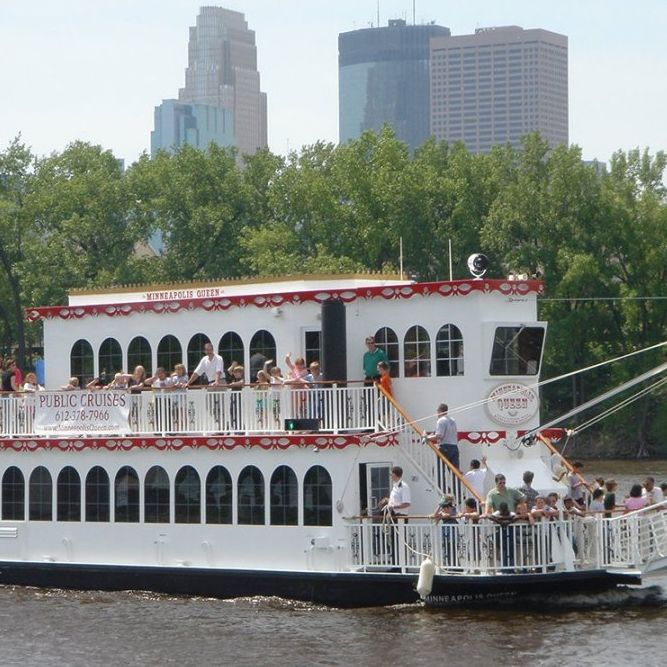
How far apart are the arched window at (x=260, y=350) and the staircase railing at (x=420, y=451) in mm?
2446

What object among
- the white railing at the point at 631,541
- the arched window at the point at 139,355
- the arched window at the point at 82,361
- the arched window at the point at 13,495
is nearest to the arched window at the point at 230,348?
the arched window at the point at 139,355

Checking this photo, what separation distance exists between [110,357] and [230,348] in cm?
257

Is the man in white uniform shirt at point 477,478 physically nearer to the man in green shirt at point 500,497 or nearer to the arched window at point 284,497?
the man in green shirt at point 500,497

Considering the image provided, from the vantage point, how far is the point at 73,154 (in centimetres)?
8062

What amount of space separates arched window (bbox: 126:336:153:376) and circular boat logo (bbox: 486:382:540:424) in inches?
250

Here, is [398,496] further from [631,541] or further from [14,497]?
[14,497]

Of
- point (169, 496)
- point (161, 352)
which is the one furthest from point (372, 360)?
point (161, 352)

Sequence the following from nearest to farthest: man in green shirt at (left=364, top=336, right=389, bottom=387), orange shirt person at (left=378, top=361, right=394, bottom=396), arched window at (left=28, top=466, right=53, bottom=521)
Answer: orange shirt person at (left=378, top=361, right=394, bottom=396) → man in green shirt at (left=364, top=336, right=389, bottom=387) → arched window at (left=28, top=466, right=53, bottom=521)

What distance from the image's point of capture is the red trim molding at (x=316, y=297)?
2828 centimetres

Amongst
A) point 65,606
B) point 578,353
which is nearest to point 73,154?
point 578,353

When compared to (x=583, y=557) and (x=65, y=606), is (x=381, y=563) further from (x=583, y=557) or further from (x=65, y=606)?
(x=65, y=606)

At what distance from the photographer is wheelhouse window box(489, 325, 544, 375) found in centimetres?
2836

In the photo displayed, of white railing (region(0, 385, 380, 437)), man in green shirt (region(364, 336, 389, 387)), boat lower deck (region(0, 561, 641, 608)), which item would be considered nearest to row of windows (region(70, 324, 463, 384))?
man in green shirt (region(364, 336, 389, 387))

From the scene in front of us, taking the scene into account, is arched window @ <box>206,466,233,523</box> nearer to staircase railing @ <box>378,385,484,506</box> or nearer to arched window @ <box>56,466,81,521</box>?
arched window @ <box>56,466,81,521</box>
